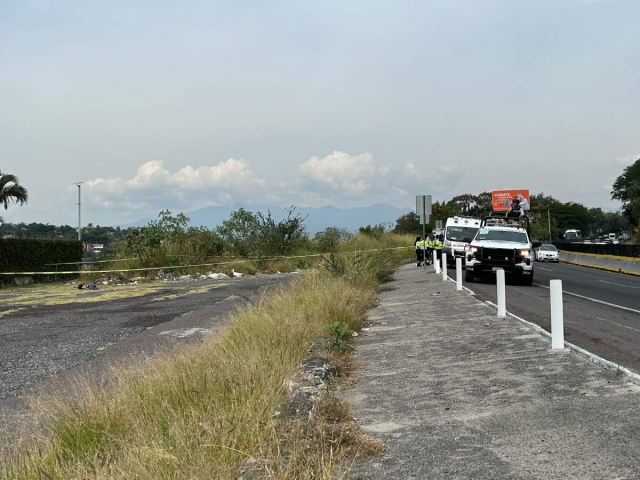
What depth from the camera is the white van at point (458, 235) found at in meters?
29.7

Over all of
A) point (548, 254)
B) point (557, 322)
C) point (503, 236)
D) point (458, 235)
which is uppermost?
point (458, 235)

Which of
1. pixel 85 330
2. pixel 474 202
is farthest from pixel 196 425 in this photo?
pixel 474 202

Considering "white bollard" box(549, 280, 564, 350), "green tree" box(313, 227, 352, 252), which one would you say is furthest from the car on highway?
"white bollard" box(549, 280, 564, 350)

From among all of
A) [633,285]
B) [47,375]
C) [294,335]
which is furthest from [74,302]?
[633,285]

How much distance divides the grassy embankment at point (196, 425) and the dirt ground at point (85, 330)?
25.7 inches

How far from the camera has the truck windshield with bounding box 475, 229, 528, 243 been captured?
22.6 meters

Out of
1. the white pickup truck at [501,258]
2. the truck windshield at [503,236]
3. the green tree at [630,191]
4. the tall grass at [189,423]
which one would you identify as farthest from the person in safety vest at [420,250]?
the green tree at [630,191]

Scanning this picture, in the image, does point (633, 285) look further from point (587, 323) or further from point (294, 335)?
point (294, 335)

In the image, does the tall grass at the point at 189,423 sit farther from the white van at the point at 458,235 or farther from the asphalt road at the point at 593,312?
the white van at the point at 458,235

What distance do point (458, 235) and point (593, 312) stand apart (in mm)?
16494

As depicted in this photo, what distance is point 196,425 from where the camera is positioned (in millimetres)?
4414

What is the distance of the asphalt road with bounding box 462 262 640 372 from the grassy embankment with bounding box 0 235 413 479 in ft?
13.8

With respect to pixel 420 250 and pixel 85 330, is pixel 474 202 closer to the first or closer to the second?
pixel 420 250

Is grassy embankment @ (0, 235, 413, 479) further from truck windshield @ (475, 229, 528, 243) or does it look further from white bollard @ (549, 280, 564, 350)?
truck windshield @ (475, 229, 528, 243)
